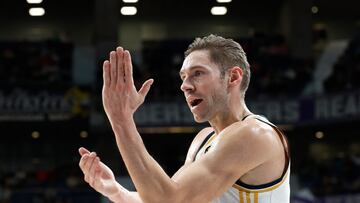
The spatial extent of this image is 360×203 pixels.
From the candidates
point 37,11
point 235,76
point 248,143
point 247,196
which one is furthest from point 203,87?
point 37,11

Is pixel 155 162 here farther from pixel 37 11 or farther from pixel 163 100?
pixel 37 11

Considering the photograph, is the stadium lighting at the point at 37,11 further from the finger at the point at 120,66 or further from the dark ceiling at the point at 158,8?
the finger at the point at 120,66

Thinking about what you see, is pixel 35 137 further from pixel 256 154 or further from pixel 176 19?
pixel 256 154

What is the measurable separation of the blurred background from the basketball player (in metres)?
13.5

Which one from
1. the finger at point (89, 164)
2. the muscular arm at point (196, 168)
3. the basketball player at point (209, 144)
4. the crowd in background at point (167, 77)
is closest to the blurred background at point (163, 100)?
the crowd in background at point (167, 77)

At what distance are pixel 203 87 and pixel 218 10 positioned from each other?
22.0 metres

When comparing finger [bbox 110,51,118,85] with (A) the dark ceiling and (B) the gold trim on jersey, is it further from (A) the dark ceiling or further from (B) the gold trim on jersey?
(A) the dark ceiling

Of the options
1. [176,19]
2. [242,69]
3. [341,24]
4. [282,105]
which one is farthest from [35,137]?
[242,69]

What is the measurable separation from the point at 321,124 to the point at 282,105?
112 cm

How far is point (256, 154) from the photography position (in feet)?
10.8

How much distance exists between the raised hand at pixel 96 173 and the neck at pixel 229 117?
598 mm

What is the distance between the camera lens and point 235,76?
3.54 meters

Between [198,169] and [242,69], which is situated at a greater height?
[242,69]

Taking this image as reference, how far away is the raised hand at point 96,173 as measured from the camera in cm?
350
